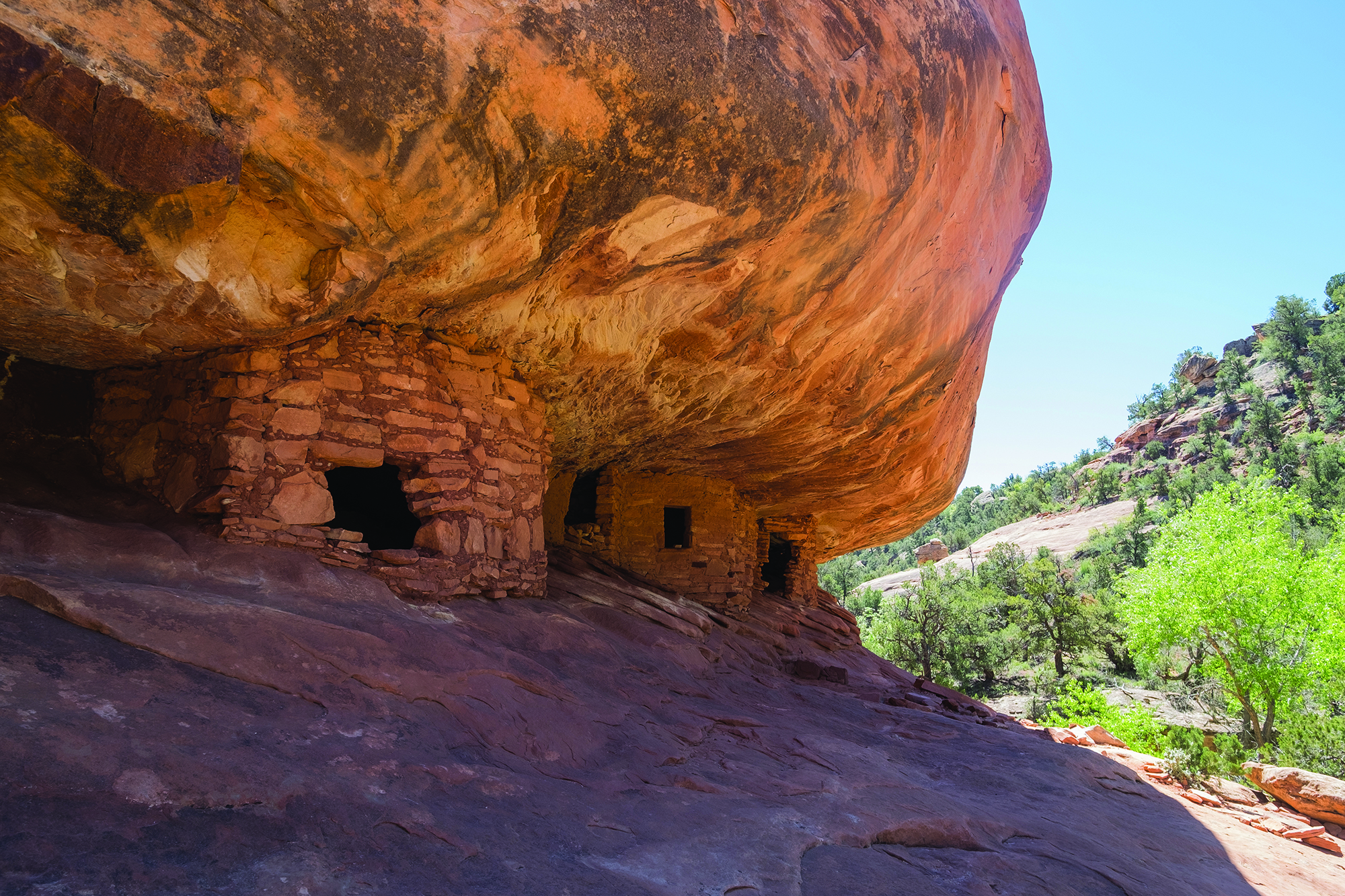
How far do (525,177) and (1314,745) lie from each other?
1387 cm

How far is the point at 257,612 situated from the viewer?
2.89 m

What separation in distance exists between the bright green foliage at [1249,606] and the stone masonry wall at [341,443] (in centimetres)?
1395

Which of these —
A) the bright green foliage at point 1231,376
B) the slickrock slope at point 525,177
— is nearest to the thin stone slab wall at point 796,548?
the slickrock slope at point 525,177

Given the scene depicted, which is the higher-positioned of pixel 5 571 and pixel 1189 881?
pixel 5 571

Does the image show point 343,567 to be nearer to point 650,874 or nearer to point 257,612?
point 257,612

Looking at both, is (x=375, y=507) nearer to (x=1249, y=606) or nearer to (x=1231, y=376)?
(x=1249, y=606)

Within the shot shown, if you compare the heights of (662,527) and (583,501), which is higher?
(583,501)

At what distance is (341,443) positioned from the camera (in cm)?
405

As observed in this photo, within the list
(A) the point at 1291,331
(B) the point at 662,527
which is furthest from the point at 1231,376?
(B) the point at 662,527

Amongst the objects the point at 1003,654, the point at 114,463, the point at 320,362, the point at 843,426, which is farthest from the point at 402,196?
the point at 1003,654

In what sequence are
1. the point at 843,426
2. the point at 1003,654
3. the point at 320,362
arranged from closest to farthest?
the point at 320,362 → the point at 843,426 → the point at 1003,654

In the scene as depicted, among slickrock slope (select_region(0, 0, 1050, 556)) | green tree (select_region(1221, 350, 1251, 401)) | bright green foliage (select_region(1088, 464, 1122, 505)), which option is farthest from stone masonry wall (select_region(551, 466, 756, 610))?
green tree (select_region(1221, 350, 1251, 401))

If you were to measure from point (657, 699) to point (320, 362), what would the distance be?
97.1 inches

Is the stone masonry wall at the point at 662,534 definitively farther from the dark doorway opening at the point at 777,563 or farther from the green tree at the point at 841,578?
the green tree at the point at 841,578
